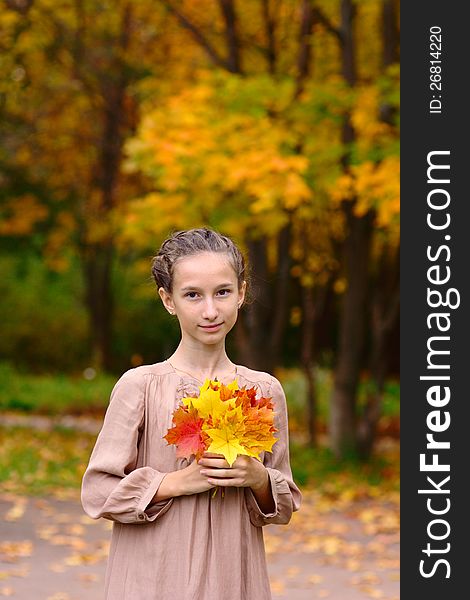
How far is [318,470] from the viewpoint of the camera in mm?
10875

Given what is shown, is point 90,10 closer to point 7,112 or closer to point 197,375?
point 7,112

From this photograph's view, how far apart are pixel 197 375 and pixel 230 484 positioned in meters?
0.31

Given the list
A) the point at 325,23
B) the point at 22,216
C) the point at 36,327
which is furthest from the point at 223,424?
the point at 36,327

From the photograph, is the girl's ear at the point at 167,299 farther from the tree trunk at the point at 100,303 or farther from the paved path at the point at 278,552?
the tree trunk at the point at 100,303

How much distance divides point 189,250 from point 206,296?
124 millimetres

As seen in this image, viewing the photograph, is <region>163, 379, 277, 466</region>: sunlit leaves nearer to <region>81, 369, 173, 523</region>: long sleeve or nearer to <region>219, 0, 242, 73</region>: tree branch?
<region>81, 369, 173, 523</region>: long sleeve

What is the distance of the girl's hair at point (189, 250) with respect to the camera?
8.49 feet

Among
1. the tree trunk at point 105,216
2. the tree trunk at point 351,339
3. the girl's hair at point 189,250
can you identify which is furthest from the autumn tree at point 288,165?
the girl's hair at point 189,250

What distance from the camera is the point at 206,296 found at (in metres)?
2.54

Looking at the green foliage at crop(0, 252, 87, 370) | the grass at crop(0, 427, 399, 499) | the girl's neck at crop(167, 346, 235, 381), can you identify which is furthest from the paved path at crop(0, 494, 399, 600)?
the green foliage at crop(0, 252, 87, 370)

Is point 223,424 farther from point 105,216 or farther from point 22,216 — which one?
point 105,216

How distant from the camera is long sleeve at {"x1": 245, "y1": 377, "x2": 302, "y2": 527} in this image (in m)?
2.57

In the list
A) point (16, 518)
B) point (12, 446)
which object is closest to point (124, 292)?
point (12, 446)

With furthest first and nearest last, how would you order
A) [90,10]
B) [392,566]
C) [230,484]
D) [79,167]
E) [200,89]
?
[79,167], [90,10], [200,89], [392,566], [230,484]
